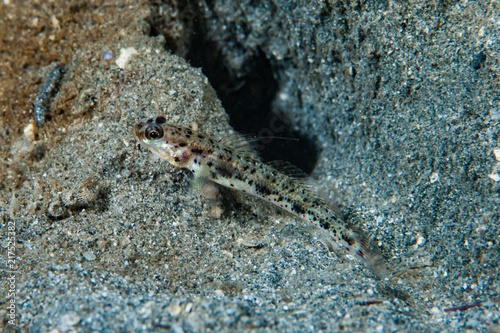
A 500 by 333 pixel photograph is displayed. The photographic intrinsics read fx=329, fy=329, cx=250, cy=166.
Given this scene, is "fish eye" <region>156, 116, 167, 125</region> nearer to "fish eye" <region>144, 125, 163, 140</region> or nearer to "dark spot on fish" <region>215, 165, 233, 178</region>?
"fish eye" <region>144, 125, 163, 140</region>

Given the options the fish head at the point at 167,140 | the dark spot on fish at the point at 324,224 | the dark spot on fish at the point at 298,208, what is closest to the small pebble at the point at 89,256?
the fish head at the point at 167,140

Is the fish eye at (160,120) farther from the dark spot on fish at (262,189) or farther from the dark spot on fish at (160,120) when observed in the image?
the dark spot on fish at (262,189)

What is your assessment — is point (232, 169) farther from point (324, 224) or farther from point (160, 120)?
point (324, 224)

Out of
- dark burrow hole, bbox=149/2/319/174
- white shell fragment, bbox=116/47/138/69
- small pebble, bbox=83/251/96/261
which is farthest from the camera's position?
dark burrow hole, bbox=149/2/319/174

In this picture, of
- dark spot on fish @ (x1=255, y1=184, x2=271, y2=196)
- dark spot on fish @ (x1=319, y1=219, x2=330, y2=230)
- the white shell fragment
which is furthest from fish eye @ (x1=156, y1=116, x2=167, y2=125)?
dark spot on fish @ (x1=319, y1=219, x2=330, y2=230)

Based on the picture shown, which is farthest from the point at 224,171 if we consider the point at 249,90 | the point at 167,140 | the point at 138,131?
the point at 249,90
